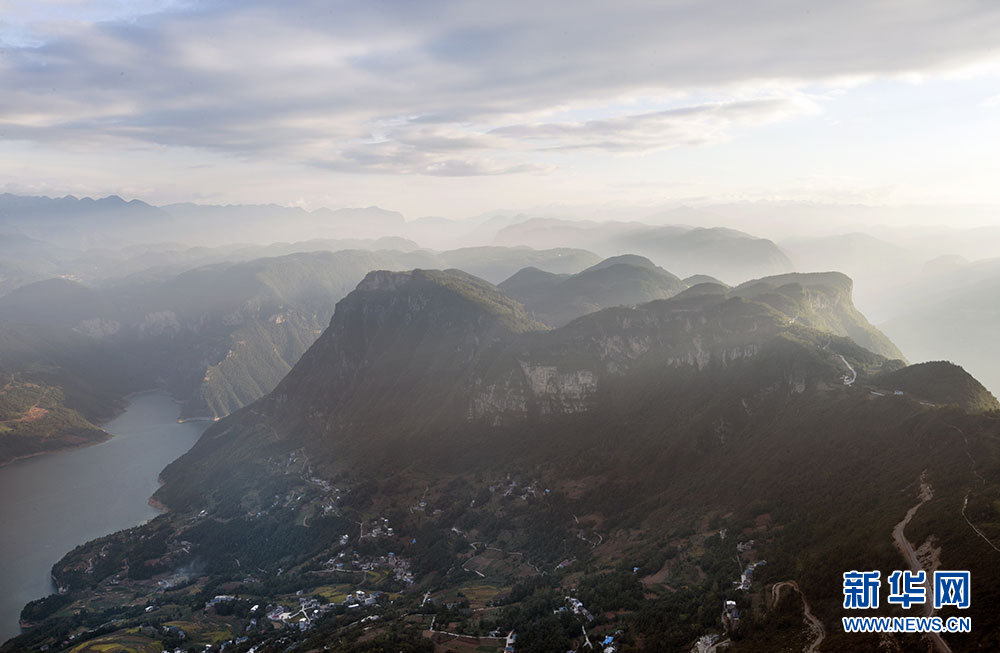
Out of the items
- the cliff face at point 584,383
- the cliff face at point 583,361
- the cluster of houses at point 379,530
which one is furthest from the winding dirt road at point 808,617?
the cluster of houses at point 379,530

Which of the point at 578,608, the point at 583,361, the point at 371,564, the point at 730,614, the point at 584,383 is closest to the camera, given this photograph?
the point at 730,614

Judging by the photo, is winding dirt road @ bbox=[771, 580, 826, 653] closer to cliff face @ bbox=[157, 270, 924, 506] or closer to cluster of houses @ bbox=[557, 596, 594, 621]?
cluster of houses @ bbox=[557, 596, 594, 621]

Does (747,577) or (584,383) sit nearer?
(747,577)

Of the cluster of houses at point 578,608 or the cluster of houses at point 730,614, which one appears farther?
the cluster of houses at point 578,608

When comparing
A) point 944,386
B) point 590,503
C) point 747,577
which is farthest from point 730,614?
point 944,386

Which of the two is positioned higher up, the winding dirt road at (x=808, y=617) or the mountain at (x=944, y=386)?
the mountain at (x=944, y=386)

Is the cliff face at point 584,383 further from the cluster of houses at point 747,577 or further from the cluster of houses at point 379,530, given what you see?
the cluster of houses at point 747,577

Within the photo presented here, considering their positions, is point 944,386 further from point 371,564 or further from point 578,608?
point 371,564

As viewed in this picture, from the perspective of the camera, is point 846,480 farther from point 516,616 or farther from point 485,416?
point 485,416

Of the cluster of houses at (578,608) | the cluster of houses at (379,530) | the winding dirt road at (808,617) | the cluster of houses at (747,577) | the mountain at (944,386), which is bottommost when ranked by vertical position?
the cluster of houses at (379,530)
